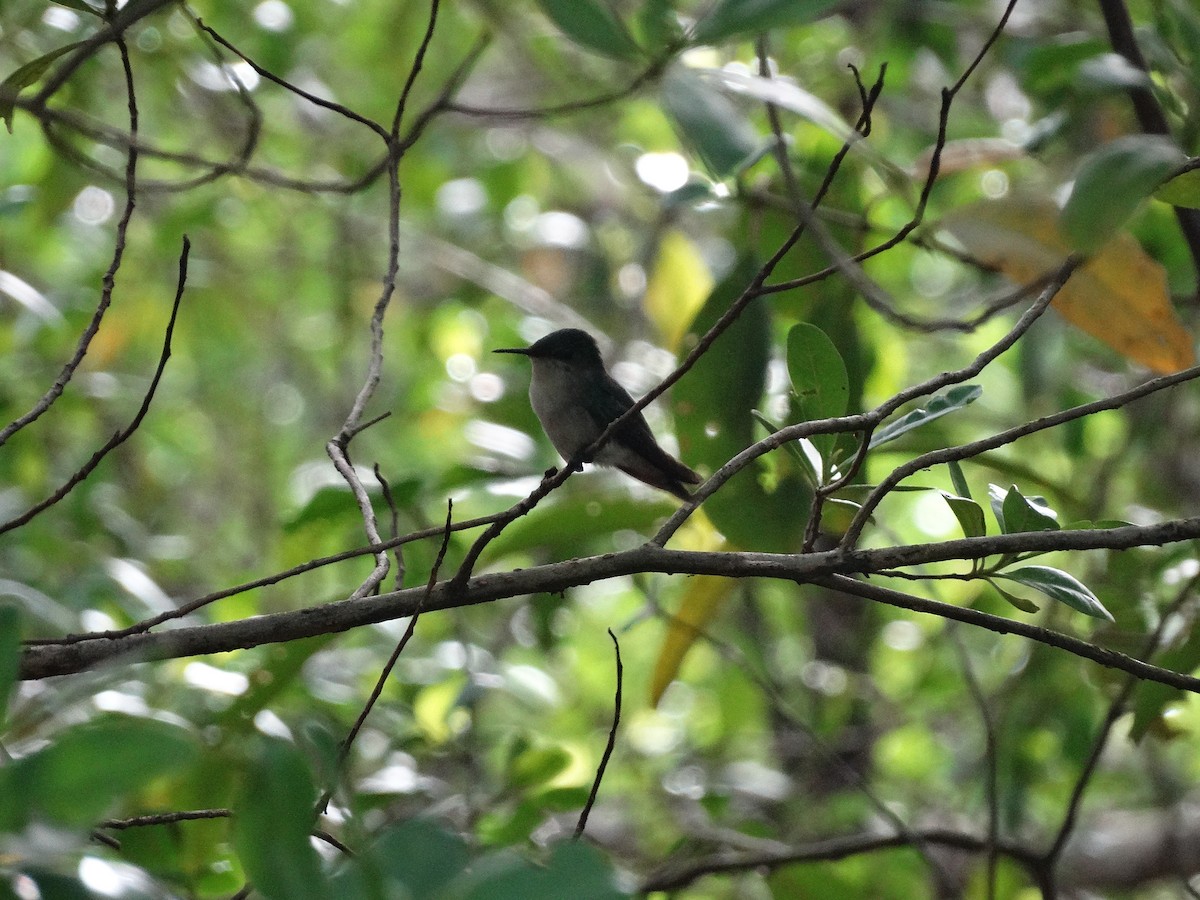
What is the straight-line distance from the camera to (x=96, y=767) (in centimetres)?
109

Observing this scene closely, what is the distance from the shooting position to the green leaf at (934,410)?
1.96 m

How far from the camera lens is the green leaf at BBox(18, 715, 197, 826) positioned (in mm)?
1072

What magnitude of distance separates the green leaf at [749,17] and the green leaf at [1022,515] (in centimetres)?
93

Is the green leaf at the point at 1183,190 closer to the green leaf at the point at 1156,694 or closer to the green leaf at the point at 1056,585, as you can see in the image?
the green leaf at the point at 1056,585

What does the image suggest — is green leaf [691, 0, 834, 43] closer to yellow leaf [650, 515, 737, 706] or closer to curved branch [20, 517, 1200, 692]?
curved branch [20, 517, 1200, 692]

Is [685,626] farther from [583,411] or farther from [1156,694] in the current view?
[583,411]

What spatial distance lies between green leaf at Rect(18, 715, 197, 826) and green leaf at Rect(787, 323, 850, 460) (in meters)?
1.35

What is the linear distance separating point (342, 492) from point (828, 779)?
3.51 m

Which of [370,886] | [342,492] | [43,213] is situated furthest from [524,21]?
[370,886]

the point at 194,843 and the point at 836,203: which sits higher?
the point at 836,203

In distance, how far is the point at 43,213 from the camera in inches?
189

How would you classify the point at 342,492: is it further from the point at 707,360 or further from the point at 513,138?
the point at 513,138

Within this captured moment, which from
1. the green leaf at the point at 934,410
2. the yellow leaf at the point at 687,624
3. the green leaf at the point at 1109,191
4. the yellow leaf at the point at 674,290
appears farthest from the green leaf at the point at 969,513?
the yellow leaf at the point at 674,290

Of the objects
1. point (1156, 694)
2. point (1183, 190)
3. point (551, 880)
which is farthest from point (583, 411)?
point (551, 880)
